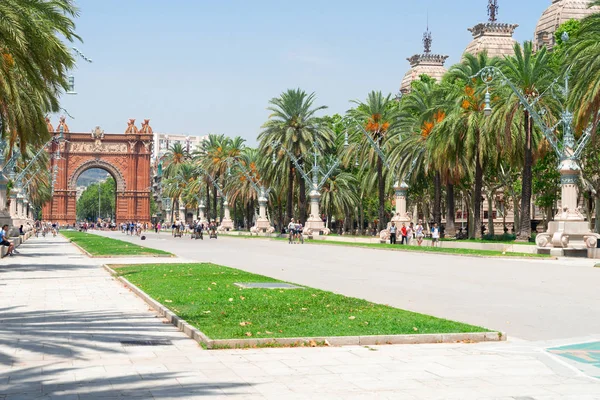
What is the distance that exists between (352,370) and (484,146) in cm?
3627

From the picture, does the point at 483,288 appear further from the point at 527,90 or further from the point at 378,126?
the point at 378,126

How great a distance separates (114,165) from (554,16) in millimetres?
76134

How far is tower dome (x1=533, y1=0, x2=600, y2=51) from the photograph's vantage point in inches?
3548

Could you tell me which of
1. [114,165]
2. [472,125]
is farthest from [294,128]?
[114,165]

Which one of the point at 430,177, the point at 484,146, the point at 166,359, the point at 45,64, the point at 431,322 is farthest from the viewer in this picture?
the point at 430,177

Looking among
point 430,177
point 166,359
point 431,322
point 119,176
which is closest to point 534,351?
point 431,322

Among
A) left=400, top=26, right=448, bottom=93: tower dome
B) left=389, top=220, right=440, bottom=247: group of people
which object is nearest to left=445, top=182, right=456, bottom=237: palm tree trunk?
left=389, top=220, right=440, bottom=247: group of people

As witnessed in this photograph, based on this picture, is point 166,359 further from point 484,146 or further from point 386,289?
point 484,146

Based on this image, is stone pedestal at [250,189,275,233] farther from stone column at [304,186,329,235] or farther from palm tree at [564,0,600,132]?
palm tree at [564,0,600,132]

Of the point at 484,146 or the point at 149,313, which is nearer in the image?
the point at 149,313

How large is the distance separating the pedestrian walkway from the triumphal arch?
129 metres

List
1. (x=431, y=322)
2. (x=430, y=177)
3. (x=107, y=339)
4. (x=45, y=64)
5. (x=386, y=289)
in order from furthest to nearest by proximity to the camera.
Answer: (x=430, y=177) < (x=45, y=64) < (x=386, y=289) < (x=431, y=322) < (x=107, y=339)

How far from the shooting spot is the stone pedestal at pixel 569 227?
3431 centimetres

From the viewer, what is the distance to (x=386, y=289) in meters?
18.5
